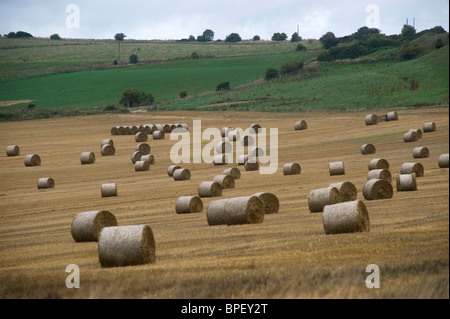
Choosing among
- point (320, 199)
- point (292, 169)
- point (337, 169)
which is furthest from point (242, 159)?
point (320, 199)

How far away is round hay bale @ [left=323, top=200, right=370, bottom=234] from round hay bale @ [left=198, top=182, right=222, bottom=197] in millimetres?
13367

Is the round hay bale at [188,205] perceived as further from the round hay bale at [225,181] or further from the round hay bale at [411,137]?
the round hay bale at [411,137]

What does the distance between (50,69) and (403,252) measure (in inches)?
2292

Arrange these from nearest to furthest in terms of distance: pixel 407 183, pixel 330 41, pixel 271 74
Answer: pixel 407 183, pixel 271 74, pixel 330 41

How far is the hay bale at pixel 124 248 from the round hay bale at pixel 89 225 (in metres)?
4.71

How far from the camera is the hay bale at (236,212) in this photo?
65.6 feet

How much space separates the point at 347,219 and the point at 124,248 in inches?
190

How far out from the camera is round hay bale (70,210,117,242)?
19281mm

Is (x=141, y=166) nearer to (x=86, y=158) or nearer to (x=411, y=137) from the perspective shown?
(x=86, y=158)

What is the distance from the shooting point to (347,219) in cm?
1634

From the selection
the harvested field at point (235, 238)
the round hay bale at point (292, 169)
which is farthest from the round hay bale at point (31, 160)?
the round hay bale at point (292, 169)

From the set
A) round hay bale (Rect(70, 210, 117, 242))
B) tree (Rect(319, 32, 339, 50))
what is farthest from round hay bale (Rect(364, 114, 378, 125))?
tree (Rect(319, 32, 339, 50))

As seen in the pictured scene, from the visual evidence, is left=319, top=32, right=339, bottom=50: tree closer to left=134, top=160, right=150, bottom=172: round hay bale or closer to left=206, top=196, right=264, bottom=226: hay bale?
left=134, top=160, right=150, bottom=172: round hay bale

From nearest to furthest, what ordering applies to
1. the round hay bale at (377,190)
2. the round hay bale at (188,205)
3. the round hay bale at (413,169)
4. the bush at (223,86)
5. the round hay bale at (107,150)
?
the round hay bale at (377,190) < the round hay bale at (188,205) < the round hay bale at (413,169) < the round hay bale at (107,150) < the bush at (223,86)
